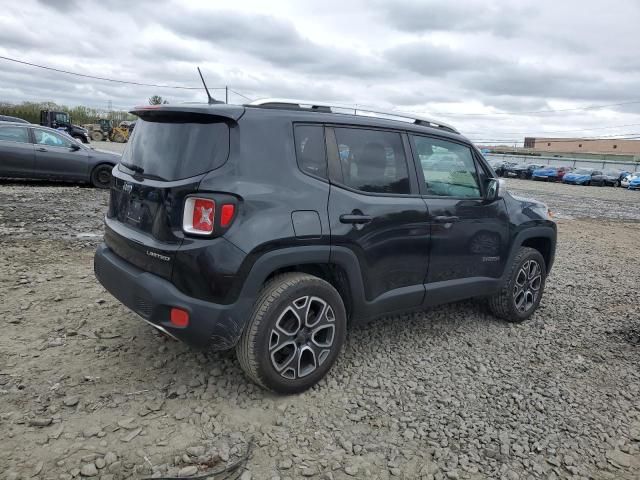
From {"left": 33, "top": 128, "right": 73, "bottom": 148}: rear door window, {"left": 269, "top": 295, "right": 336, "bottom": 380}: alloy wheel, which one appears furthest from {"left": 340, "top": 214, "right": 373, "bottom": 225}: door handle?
{"left": 33, "top": 128, "right": 73, "bottom": 148}: rear door window

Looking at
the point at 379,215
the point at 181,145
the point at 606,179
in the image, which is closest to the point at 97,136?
the point at 606,179

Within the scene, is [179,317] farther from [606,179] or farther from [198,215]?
[606,179]

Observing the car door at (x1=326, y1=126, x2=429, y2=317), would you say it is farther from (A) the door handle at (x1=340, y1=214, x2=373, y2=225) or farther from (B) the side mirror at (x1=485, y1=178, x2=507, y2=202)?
(B) the side mirror at (x1=485, y1=178, x2=507, y2=202)

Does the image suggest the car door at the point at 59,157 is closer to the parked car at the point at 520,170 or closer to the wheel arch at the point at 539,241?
the wheel arch at the point at 539,241

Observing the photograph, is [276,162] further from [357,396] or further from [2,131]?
[2,131]

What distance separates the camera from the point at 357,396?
10.5ft

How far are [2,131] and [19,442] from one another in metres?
10.5

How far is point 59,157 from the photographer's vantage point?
36.8 ft

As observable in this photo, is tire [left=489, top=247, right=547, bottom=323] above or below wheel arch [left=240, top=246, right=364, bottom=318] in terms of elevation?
below

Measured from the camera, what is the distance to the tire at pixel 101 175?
461 inches

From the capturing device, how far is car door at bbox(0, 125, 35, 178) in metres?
10.6

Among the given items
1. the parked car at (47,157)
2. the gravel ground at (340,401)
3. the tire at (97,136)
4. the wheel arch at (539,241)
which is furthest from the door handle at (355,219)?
the tire at (97,136)

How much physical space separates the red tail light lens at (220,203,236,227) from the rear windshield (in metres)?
0.26

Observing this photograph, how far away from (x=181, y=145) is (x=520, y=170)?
1658 inches
